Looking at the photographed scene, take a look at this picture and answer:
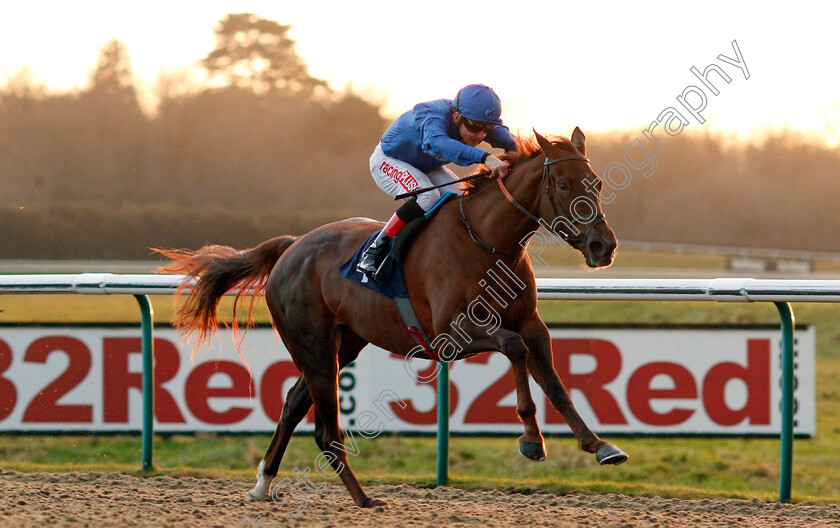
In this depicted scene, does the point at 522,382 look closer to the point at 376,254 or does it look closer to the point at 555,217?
the point at 555,217

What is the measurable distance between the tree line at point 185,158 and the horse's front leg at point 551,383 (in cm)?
649

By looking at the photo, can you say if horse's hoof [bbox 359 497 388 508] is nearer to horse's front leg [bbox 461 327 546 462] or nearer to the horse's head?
horse's front leg [bbox 461 327 546 462]

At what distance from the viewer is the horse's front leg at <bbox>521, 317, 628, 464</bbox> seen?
3.14 m

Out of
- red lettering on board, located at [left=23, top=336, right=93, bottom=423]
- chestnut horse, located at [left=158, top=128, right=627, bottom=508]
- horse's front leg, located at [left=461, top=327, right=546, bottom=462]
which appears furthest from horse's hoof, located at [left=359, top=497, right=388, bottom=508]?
red lettering on board, located at [left=23, top=336, right=93, bottom=423]

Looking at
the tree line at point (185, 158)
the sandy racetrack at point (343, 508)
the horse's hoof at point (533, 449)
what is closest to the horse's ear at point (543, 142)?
the horse's hoof at point (533, 449)

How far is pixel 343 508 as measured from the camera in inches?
149

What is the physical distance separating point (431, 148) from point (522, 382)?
1.04 meters

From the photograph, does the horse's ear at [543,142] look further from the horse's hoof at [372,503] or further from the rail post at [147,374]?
the rail post at [147,374]

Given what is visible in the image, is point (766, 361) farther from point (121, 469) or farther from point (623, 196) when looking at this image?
point (623, 196)

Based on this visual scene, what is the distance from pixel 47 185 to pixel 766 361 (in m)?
8.82

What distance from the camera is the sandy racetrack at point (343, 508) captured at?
342 centimetres

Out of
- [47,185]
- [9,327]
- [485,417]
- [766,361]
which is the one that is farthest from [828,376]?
[47,185]

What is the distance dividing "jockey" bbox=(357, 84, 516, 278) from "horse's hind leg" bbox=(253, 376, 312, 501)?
784 millimetres

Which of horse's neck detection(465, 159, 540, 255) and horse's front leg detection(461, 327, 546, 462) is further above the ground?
horse's neck detection(465, 159, 540, 255)
